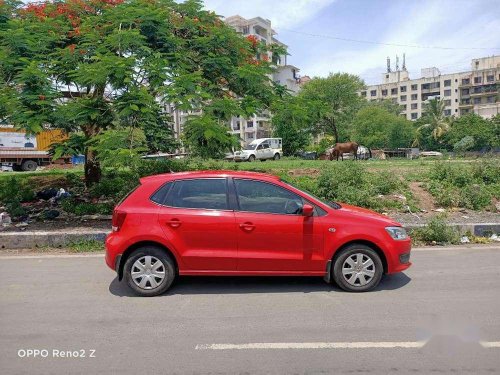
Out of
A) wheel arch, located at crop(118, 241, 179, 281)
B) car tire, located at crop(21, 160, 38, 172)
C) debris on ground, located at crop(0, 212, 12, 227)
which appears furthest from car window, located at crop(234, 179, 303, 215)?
car tire, located at crop(21, 160, 38, 172)

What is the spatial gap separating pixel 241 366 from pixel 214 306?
151 cm

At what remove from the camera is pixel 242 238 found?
17.6 ft

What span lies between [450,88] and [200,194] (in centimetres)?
11056

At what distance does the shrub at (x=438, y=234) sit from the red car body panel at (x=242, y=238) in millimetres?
3238

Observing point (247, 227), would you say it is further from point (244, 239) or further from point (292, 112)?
point (292, 112)

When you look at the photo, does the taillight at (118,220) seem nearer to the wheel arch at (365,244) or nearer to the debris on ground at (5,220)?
the wheel arch at (365,244)

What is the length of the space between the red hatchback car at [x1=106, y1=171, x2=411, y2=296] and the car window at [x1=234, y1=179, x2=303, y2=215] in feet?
0.04

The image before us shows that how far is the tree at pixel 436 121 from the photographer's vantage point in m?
67.1

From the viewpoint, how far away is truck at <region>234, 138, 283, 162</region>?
116 feet

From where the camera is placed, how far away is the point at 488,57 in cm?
9769

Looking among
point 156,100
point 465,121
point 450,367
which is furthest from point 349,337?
point 465,121

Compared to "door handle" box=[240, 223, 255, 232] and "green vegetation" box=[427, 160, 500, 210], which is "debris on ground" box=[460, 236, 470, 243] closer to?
"green vegetation" box=[427, 160, 500, 210]

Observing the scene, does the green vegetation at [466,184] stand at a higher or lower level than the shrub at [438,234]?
higher

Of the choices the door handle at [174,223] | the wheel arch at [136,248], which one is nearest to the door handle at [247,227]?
the door handle at [174,223]
